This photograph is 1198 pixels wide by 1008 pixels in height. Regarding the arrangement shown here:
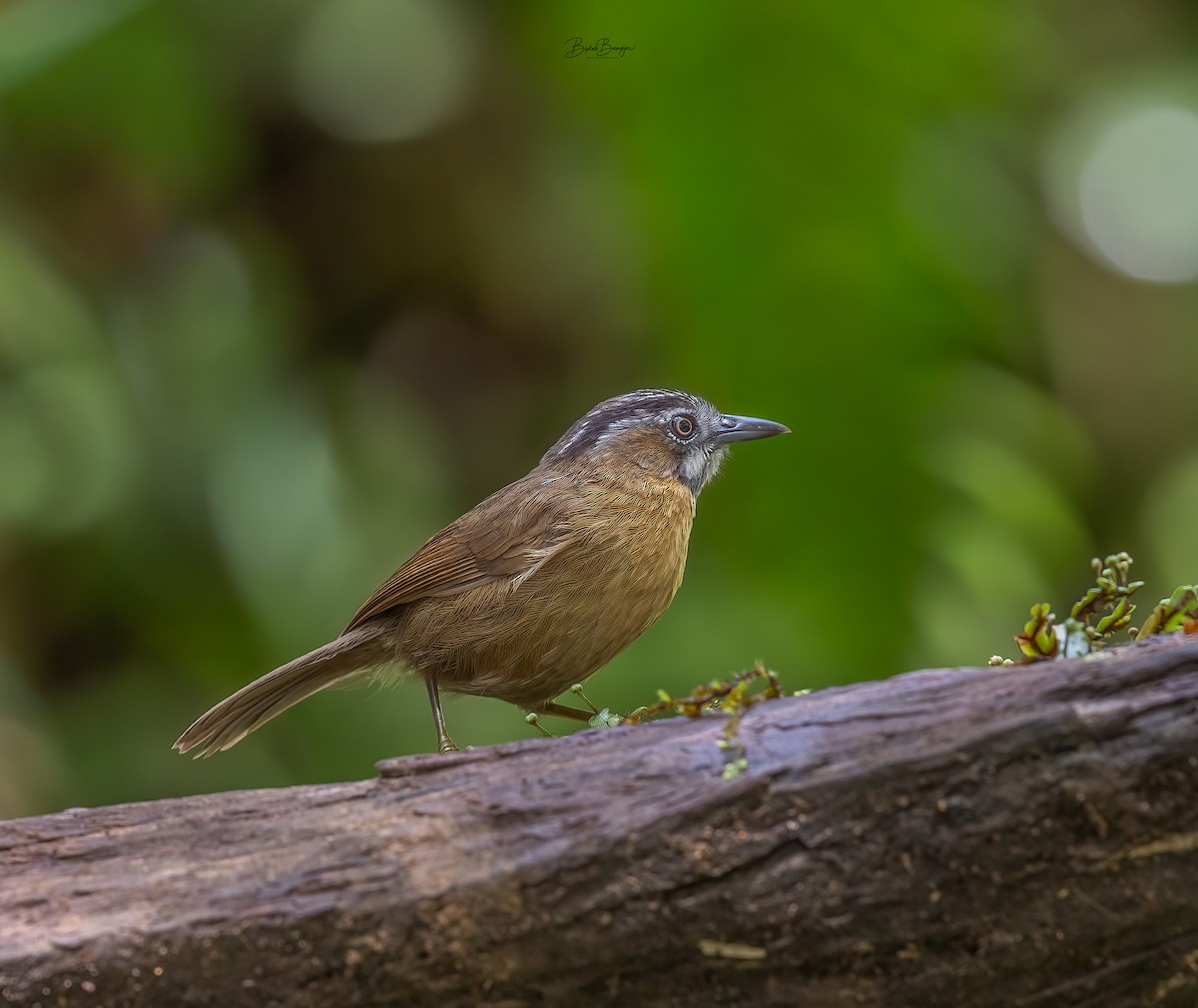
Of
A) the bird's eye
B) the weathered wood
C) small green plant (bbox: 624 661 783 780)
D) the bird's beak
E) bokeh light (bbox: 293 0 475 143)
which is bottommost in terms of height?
the weathered wood

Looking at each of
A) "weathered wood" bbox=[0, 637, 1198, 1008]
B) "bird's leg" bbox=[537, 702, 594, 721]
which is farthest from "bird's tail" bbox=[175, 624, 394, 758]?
"weathered wood" bbox=[0, 637, 1198, 1008]

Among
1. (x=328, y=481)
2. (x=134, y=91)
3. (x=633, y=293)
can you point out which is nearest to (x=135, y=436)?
(x=328, y=481)

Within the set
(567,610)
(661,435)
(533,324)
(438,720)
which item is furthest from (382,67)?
(438,720)

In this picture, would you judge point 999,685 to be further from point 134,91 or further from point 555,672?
point 134,91

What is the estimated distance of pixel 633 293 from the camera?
19.9ft

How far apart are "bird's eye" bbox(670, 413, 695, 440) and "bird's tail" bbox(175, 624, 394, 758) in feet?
4.29

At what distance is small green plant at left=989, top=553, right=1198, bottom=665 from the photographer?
2.88 m

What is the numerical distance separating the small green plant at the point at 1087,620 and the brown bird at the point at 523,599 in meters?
1.54

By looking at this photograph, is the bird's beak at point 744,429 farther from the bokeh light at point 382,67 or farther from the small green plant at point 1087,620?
the bokeh light at point 382,67

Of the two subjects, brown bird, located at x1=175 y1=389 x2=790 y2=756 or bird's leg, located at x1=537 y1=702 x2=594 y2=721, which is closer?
brown bird, located at x1=175 y1=389 x2=790 y2=756

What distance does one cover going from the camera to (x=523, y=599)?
423 centimetres

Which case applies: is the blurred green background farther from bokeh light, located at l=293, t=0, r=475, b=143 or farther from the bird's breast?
the bird's breast

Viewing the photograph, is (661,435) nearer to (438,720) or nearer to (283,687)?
(438,720)

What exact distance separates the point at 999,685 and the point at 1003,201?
3.92 metres
